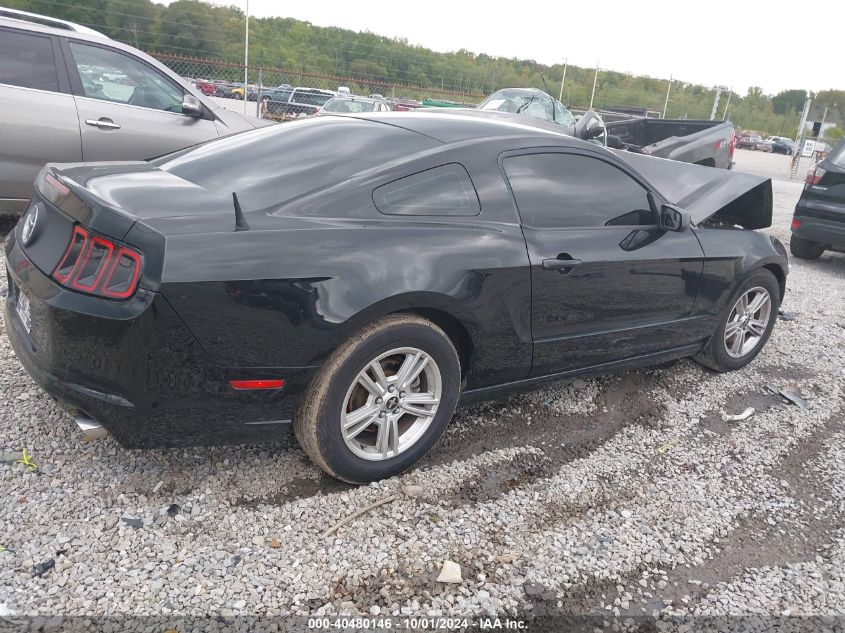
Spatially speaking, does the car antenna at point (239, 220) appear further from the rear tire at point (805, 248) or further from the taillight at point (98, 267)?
the rear tire at point (805, 248)

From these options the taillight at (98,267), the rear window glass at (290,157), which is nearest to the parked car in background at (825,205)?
the rear window glass at (290,157)

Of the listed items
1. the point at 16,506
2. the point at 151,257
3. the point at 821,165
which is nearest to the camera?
the point at 151,257

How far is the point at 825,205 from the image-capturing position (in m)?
7.59

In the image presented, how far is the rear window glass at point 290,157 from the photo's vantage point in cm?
271

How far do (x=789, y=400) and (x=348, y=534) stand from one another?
3090 mm

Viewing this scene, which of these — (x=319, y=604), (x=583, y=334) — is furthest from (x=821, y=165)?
(x=319, y=604)

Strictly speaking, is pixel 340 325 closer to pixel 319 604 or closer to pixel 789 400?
pixel 319 604

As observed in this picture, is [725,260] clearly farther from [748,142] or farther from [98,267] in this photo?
[748,142]

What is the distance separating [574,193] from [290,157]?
4.60 feet

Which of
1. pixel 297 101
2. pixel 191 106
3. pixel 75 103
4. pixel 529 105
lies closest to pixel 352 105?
pixel 297 101

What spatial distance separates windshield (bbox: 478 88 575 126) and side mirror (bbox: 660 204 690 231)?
679 centimetres

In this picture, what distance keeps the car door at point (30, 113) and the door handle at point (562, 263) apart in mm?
4082

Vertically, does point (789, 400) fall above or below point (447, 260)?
below

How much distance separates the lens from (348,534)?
98.4 inches
